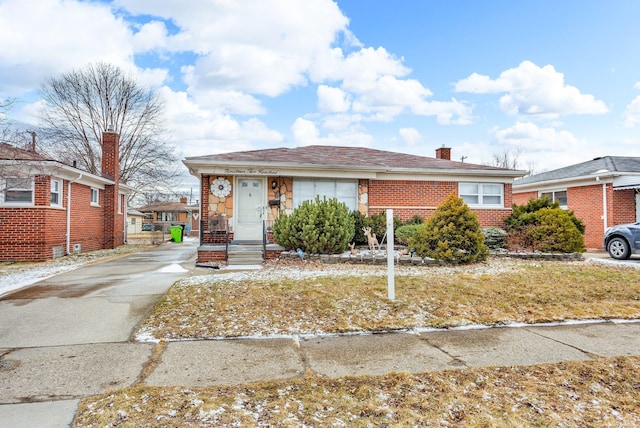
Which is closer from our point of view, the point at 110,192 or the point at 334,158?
the point at 334,158

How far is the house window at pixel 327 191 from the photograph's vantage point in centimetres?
1336

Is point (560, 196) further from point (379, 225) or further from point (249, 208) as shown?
point (249, 208)

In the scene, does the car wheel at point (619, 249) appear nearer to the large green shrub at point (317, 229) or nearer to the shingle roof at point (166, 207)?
the large green shrub at point (317, 229)

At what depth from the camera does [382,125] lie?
70.5 ft

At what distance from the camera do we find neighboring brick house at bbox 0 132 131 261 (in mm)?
10943

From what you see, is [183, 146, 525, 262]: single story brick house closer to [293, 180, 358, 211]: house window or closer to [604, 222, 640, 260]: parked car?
[293, 180, 358, 211]: house window

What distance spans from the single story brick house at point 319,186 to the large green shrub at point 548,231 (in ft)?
7.48

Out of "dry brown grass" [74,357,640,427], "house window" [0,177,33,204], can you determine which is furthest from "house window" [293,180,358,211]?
"dry brown grass" [74,357,640,427]

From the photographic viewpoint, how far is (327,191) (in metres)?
13.6

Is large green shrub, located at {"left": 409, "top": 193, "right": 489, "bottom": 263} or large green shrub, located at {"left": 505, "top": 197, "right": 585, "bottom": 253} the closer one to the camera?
large green shrub, located at {"left": 409, "top": 193, "right": 489, "bottom": 263}

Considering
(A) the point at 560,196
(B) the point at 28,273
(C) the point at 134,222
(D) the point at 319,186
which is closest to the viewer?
(B) the point at 28,273

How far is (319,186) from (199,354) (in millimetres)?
9953

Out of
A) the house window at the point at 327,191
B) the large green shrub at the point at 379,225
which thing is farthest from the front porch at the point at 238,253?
the large green shrub at the point at 379,225

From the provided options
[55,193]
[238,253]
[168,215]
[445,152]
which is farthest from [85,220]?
[168,215]
